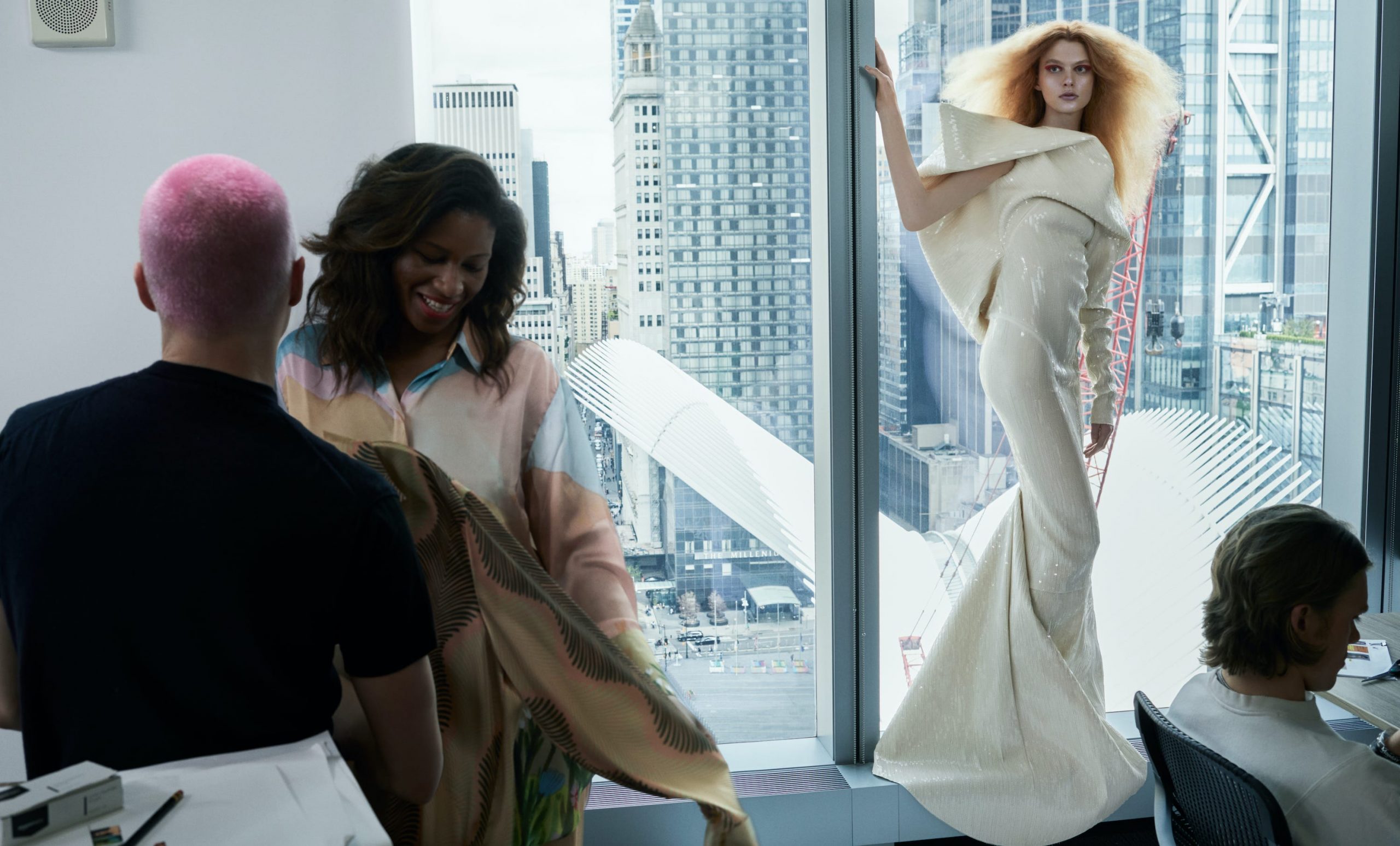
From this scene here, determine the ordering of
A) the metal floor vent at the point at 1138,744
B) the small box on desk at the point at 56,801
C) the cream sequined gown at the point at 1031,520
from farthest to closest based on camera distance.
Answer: the metal floor vent at the point at 1138,744, the cream sequined gown at the point at 1031,520, the small box on desk at the point at 56,801

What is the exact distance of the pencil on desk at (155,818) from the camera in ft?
2.78

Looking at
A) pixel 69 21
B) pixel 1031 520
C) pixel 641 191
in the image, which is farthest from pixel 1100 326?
pixel 69 21

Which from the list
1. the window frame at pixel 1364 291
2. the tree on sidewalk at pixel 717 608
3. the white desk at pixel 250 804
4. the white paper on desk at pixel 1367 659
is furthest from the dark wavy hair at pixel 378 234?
the window frame at pixel 1364 291

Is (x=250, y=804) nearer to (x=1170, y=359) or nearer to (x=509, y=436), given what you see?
(x=509, y=436)

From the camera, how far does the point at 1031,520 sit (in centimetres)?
237

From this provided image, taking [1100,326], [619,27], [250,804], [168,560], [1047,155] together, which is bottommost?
[250,804]

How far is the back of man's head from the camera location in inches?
38.9

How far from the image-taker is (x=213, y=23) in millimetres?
2041

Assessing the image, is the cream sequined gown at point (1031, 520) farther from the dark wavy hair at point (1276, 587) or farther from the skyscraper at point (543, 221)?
the skyscraper at point (543, 221)

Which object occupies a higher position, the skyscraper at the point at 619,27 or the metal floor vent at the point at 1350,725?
the skyscraper at the point at 619,27

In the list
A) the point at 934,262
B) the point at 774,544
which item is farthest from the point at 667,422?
the point at 934,262

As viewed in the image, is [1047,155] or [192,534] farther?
[1047,155]

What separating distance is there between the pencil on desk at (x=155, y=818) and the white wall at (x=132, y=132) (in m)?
1.34

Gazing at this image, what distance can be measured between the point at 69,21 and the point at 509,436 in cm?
129
